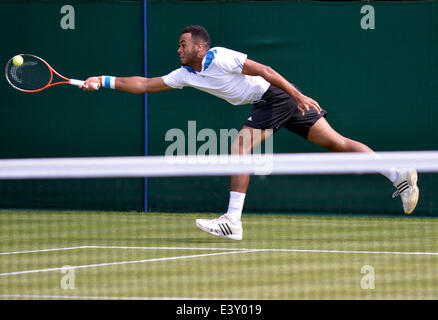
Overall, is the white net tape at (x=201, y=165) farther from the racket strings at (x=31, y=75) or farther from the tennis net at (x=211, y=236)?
the racket strings at (x=31, y=75)

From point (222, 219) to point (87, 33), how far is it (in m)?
4.33

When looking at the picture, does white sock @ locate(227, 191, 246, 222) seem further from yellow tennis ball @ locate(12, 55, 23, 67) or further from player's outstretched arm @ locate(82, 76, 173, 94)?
yellow tennis ball @ locate(12, 55, 23, 67)

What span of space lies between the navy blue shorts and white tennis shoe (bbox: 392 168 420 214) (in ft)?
2.59

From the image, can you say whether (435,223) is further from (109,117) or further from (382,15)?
(109,117)

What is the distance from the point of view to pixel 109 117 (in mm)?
11281

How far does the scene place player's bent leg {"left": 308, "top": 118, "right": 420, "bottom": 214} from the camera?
727 centimetres

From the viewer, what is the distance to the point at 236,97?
771 cm

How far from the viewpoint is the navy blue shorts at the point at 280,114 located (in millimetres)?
7648

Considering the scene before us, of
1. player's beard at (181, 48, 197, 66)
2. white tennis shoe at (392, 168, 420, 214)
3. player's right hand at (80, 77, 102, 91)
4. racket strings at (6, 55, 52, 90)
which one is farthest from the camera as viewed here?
racket strings at (6, 55, 52, 90)

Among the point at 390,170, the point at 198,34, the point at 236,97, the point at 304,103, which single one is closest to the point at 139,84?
the point at 198,34

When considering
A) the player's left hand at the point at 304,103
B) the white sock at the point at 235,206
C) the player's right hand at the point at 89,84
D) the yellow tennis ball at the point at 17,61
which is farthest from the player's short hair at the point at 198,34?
the yellow tennis ball at the point at 17,61

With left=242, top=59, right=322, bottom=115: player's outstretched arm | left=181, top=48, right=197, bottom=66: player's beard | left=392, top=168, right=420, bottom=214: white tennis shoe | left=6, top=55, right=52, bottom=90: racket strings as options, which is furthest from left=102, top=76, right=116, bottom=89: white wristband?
left=392, top=168, right=420, bottom=214: white tennis shoe

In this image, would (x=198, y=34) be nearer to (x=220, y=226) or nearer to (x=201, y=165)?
(x=220, y=226)
